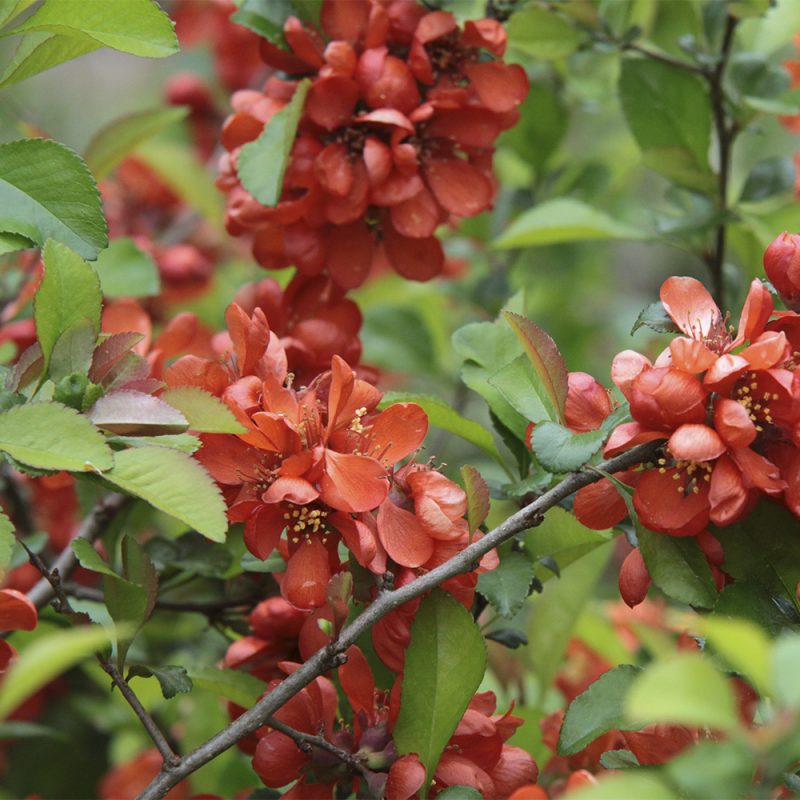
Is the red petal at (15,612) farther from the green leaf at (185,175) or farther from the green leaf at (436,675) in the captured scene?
the green leaf at (185,175)

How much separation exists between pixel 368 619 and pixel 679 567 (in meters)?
0.20

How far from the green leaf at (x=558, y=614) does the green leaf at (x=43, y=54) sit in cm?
67

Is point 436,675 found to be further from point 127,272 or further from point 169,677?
point 127,272

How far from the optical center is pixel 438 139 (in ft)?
3.24

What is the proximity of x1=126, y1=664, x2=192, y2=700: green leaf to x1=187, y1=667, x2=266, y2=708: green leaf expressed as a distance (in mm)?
68

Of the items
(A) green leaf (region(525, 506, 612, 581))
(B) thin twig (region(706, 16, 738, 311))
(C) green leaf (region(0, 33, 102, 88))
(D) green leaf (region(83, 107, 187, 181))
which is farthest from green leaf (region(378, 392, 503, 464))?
(D) green leaf (region(83, 107, 187, 181))

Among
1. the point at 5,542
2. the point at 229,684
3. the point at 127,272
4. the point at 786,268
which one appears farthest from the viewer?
the point at 127,272

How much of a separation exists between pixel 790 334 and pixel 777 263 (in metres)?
0.05

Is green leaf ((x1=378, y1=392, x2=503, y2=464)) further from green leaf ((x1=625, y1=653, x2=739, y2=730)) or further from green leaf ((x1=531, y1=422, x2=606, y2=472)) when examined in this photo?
green leaf ((x1=625, y1=653, x2=739, y2=730))

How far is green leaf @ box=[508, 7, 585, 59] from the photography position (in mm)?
1090

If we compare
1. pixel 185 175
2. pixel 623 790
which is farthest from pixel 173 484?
pixel 185 175

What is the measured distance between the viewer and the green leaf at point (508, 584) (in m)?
0.76

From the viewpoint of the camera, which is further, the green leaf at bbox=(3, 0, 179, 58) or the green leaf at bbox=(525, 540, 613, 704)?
the green leaf at bbox=(525, 540, 613, 704)

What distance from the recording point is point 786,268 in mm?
737
